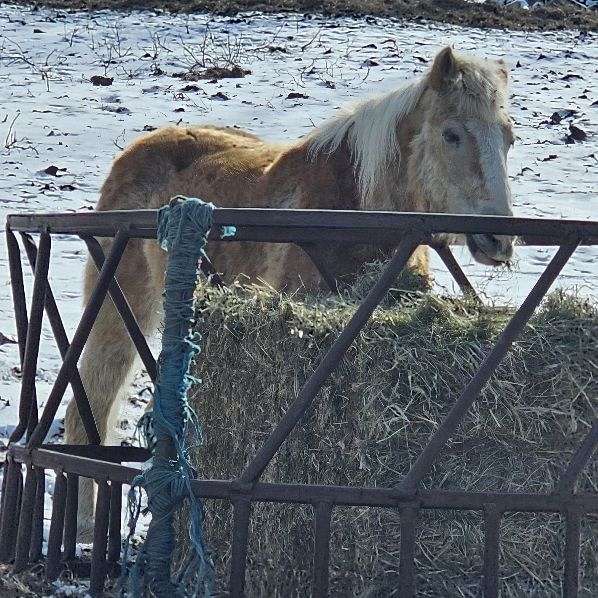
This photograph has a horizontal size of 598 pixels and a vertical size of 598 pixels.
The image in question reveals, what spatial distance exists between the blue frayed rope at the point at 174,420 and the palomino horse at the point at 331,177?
1.63 meters

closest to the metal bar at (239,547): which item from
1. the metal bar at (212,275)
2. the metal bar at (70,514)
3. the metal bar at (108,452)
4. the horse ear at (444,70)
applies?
the metal bar at (70,514)

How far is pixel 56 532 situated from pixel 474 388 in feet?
4.94

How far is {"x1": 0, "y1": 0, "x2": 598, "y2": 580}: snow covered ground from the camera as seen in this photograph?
8.49 m

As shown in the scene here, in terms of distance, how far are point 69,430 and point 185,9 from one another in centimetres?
1280

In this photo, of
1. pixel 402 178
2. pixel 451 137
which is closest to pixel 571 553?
pixel 451 137

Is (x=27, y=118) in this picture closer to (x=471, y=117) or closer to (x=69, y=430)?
(x=69, y=430)

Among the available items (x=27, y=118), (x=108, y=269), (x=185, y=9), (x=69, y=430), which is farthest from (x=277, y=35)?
(x=108, y=269)

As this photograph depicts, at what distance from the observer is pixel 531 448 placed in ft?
10.4

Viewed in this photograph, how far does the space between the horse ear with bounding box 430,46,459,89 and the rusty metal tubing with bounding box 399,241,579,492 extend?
2.32 m

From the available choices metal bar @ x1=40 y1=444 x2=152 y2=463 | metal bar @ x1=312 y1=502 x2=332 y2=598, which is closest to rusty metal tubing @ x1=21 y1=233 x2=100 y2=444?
metal bar @ x1=40 y1=444 x2=152 y2=463

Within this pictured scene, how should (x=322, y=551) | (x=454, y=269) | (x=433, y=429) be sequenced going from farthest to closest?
(x=454, y=269), (x=433, y=429), (x=322, y=551)

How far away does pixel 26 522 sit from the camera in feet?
12.4

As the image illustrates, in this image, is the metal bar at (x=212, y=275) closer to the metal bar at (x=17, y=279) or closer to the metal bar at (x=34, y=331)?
the metal bar at (x=34, y=331)

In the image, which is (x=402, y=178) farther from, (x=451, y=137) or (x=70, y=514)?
(x=70, y=514)
